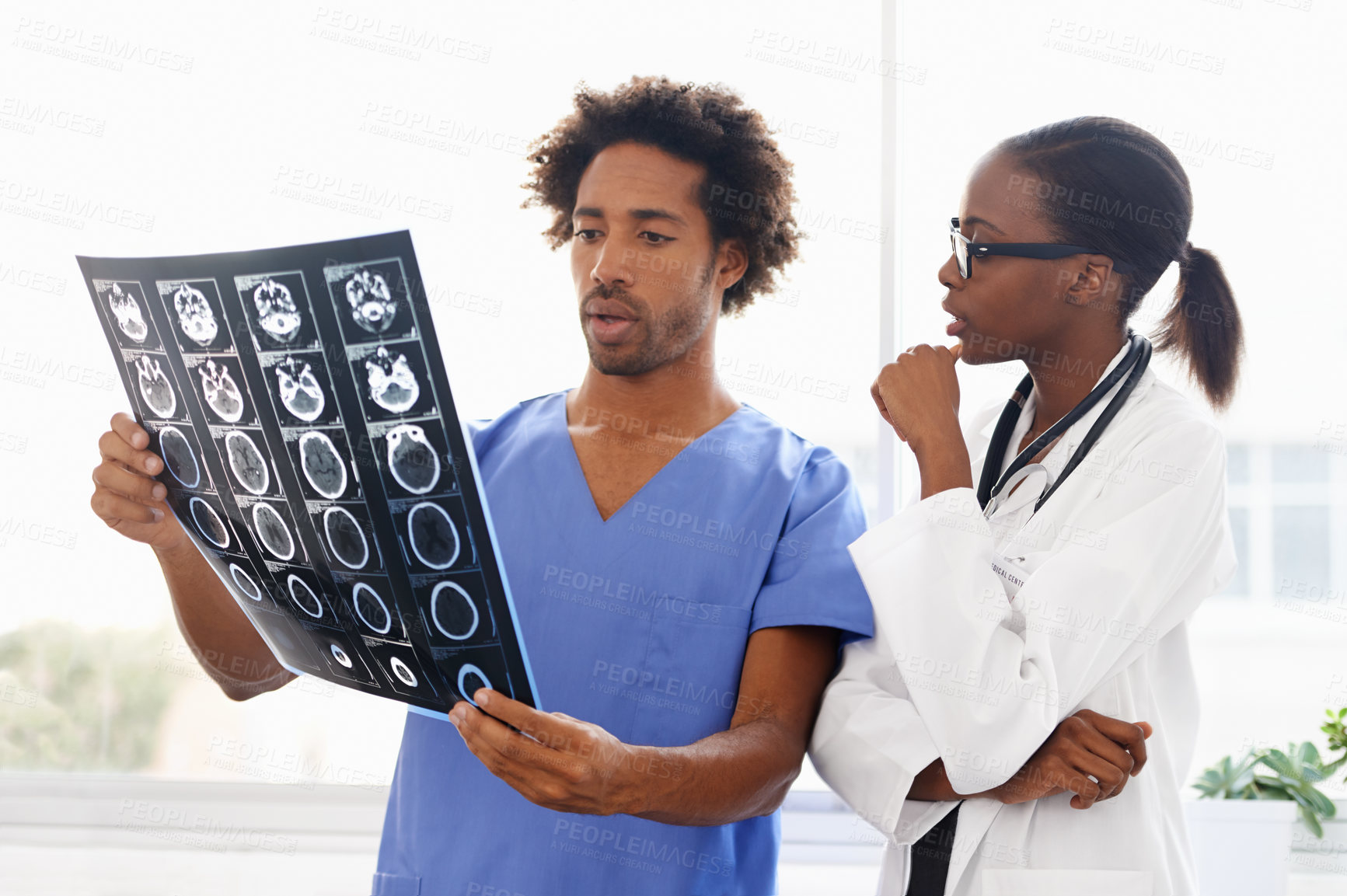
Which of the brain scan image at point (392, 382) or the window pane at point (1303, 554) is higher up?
the brain scan image at point (392, 382)

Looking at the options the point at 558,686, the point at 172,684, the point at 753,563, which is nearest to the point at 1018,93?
the point at 753,563

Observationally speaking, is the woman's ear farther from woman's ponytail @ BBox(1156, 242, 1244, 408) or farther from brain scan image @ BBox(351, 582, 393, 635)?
brain scan image @ BBox(351, 582, 393, 635)

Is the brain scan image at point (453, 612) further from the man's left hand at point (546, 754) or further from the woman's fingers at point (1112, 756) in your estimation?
the woman's fingers at point (1112, 756)

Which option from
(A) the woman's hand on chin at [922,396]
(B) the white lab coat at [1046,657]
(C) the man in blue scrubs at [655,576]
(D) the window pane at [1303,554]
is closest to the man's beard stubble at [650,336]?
(C) the man in blue scrubs at [655,576]

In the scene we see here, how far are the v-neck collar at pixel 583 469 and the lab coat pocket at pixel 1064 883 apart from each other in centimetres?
60

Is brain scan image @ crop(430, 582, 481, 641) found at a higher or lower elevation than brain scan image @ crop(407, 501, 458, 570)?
lower

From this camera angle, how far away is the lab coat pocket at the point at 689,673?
112 cm

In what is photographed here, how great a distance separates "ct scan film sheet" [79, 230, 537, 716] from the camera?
0.79 m

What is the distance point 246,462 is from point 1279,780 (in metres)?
1.96

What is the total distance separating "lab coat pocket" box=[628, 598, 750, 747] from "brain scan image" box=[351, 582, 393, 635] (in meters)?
0.34

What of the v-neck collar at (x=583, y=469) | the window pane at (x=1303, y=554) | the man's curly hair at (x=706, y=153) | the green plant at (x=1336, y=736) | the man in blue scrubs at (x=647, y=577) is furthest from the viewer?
the window pane at (x=1303, y=554)

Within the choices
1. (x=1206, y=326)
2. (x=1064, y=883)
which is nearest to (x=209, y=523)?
(x=1064, y=883)

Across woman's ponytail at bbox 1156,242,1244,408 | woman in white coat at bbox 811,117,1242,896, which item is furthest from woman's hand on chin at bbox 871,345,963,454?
woman's ponytail at bbox 1156,242,1244,408

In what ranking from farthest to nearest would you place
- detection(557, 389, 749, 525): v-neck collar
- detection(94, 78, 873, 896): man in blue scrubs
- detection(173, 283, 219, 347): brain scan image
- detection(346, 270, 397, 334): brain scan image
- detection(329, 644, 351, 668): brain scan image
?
1. detection(557, 389, 749, 525): v-neck collar
2. detection(94, 78, 873, 896): man in blue scrubs
3. detection(329, 644, 351, 668): brain scan image
4. detection(173, 283, 219, 347): brain scan image
5. detection(346, 270, 397, 334): brain scan image
